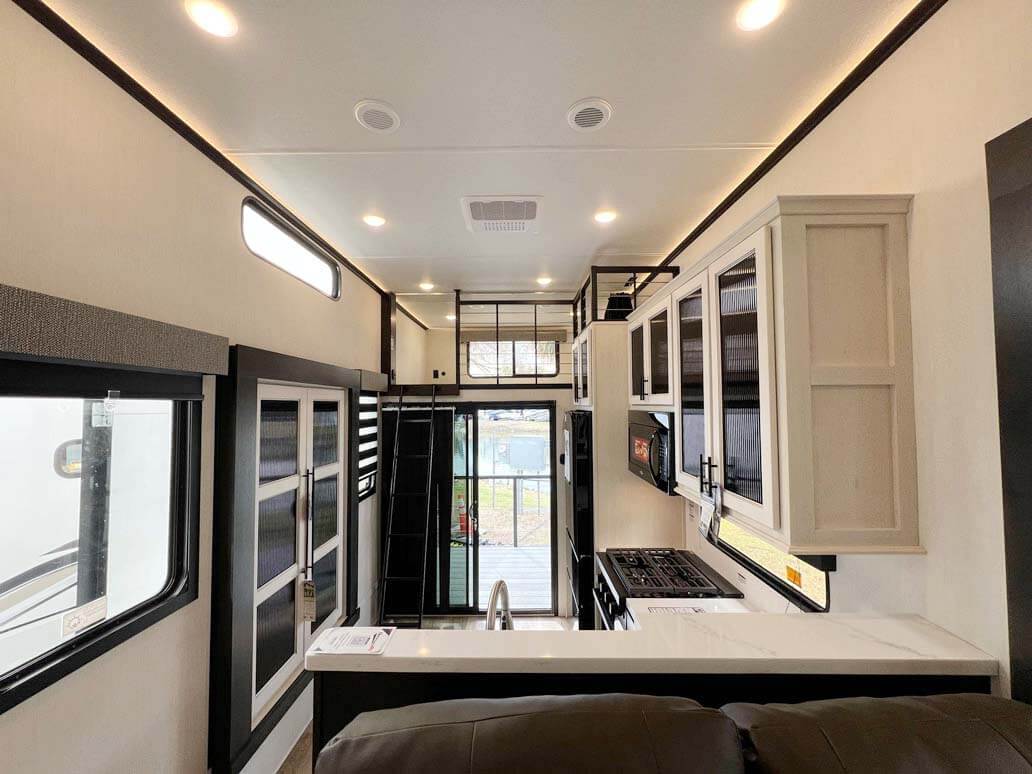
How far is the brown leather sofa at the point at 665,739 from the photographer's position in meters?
0.76

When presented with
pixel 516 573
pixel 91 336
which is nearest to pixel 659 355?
pixel 91 336

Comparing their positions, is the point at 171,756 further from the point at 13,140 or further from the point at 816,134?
the point at 816,134

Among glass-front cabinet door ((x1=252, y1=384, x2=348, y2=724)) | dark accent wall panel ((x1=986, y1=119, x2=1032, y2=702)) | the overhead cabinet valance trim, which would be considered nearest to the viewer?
dark accent wall panel ((x1=986, y1=119, x2=1032, y2=702))

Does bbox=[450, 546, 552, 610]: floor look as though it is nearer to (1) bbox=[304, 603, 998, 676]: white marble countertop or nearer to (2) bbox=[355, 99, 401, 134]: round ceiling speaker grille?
(1) bbox=[304, 603, 998, 676]: white marble countertop

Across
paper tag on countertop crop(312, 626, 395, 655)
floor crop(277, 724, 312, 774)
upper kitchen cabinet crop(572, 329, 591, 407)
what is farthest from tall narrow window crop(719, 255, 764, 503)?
floor crop(277, 724, 312, 774)

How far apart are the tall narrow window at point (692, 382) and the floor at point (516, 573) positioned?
266 cm

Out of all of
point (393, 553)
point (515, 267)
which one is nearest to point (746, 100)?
point (515, 267)

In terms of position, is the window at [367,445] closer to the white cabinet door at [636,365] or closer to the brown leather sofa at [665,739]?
the white cabinet door at [636,365]

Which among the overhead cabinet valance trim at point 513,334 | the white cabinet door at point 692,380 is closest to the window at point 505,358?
the overhead cabinet valance trim at point 513,334

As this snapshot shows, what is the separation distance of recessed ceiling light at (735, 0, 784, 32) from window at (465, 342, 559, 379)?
4.47 metres

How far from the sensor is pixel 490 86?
4.75 ft

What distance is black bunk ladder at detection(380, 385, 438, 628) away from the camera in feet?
12.9

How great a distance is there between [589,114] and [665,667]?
1777mm

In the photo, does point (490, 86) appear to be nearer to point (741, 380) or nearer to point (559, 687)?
point (741, 380)
